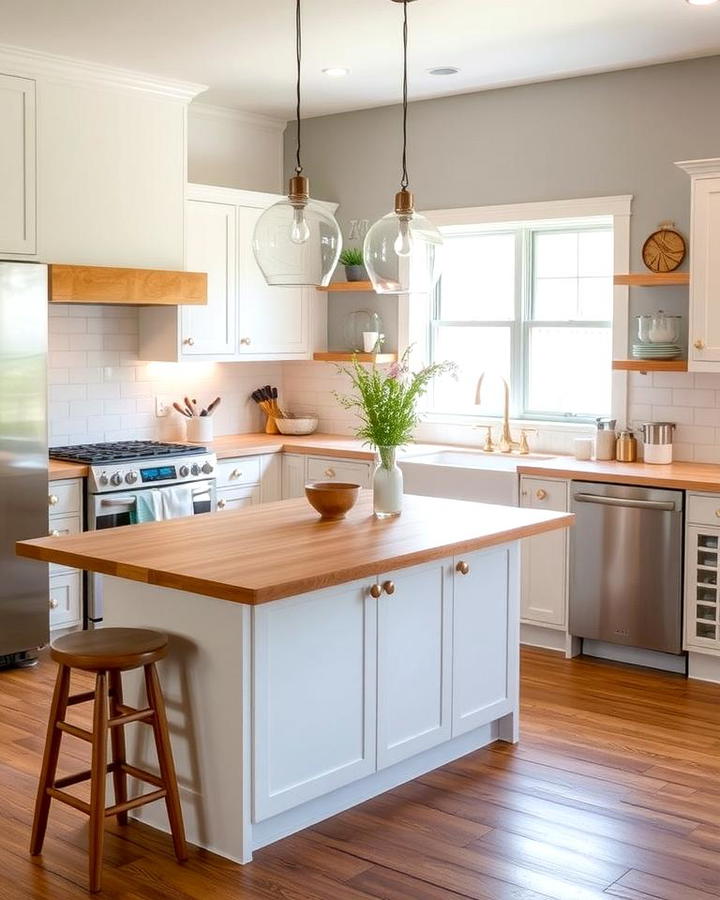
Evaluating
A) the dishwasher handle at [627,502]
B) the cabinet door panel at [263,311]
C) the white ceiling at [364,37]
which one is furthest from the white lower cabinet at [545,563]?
the white ceiling at [364,37]

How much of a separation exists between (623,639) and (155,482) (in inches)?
97.6

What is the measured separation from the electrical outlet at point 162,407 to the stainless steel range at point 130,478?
1.27 feet

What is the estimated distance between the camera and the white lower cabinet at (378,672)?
3.49m

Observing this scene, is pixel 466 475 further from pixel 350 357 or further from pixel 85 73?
pixel 85 73

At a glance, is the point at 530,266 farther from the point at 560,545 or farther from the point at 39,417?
the point at 39,417

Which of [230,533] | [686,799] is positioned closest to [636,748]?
[686,799]

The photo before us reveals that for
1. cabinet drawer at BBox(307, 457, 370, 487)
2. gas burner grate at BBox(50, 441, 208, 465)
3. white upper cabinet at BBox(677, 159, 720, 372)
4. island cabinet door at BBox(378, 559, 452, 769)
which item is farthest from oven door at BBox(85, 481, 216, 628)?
white upper cabinet at BBox(677, 159, 720, 372)

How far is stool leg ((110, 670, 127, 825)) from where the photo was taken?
367 centimetres

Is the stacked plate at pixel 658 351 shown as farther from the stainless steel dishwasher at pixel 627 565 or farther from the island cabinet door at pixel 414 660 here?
the island cabinet door at pixel 414 660

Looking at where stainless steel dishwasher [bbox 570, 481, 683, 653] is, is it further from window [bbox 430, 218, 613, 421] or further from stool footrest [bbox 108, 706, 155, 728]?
stool footrest [bbox 108, 706, 155, 728]

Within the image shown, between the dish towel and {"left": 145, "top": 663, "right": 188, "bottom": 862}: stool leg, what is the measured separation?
2414mm

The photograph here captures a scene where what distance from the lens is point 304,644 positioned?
11.7 feet

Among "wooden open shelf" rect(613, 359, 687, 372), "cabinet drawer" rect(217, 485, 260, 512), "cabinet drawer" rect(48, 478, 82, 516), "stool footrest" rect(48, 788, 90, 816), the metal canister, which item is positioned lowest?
"stool footrest" rect(48, 788, 90, 816)

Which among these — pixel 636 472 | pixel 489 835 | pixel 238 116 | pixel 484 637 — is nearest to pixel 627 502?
pixel 636 472
